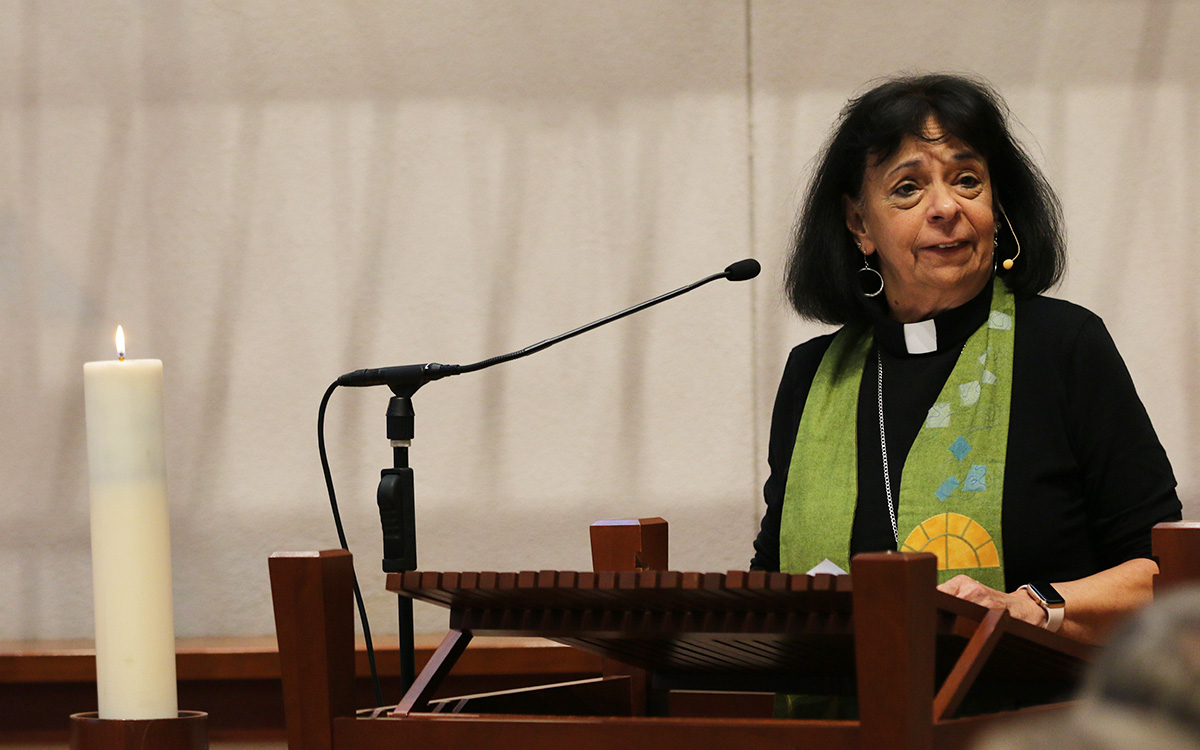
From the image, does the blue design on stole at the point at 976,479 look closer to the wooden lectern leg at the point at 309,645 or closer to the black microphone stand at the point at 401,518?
the black microphone stand at the point at 401,518

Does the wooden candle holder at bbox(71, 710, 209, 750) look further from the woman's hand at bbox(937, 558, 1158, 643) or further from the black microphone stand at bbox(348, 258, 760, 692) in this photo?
the woman's hand at bbox(937, 558, 1158, 643)

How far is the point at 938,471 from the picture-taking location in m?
1.85

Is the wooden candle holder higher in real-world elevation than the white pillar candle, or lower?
lower

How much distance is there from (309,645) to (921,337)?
1269mm

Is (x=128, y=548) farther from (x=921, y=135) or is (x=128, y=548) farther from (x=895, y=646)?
(x=921, y=135)

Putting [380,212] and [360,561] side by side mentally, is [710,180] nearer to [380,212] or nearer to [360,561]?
[380,212]

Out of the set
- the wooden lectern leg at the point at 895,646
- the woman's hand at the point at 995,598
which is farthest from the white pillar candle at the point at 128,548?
the woman's hand at the point at 995,598

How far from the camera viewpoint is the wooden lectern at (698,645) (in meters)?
0.87

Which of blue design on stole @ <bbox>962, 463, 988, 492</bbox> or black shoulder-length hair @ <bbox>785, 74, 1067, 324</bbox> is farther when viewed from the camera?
black shoulder-length hair @ <bbox>785, 74, 1067, 324</bbox>

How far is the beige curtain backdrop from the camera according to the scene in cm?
284

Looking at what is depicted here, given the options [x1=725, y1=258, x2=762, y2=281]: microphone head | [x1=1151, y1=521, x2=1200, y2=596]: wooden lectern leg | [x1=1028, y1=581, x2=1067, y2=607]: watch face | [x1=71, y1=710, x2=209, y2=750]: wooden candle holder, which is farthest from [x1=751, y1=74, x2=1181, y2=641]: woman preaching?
[x1=71, y1=710, x2=209, y2=750]: wooden candle holder

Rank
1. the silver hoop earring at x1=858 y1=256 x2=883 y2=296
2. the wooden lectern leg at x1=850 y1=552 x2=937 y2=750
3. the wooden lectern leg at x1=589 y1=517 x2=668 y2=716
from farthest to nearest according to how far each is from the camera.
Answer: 1. the silver hoop earring at x1=858 y1=256 x2=883 y2=296
2. the wooden lectern leg at x1=589 y1=517 x2=668 y2=716
3. the wooden lectern leg at x1=850 y1=552 x2=937 y2=750

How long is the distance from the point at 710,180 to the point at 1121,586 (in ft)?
5.14

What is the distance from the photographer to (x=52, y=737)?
2.59 meters
